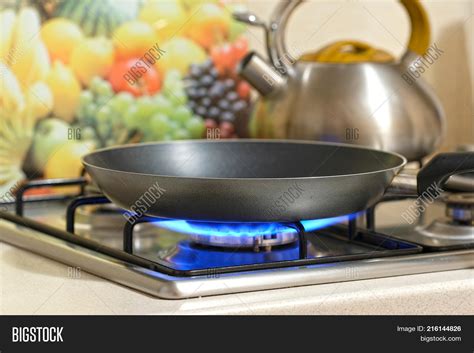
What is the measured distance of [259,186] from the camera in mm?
820

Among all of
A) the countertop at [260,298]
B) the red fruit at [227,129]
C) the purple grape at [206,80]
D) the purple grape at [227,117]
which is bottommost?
the countertop at [260,298]

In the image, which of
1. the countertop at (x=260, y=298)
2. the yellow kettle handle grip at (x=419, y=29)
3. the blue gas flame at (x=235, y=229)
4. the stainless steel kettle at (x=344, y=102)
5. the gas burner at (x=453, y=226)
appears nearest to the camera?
the countertop at (x=260, y=298)

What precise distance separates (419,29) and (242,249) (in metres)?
0.55

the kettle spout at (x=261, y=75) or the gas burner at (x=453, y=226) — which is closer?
the gas burner at (x=453, y=226)

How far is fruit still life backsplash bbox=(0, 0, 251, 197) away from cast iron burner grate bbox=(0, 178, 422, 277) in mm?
329

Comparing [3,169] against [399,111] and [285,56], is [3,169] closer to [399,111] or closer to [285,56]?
[285,56]

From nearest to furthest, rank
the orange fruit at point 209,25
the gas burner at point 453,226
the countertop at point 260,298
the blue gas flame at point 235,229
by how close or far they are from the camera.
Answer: the countertop at point 260,298 → the blue gas flame at point 235,229 → the gas burner at point 453,226 → the orange fruit at point 209,25

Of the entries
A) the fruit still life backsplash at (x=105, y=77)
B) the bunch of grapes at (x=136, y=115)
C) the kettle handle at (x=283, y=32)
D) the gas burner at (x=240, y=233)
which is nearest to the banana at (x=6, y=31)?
the fruit still life backsplash at (x=105, y=77)

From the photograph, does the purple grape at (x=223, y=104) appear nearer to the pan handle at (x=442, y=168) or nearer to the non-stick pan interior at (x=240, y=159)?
the non-stick pan interior at (x=240, y=159)

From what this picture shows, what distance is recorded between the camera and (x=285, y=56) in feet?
4.11

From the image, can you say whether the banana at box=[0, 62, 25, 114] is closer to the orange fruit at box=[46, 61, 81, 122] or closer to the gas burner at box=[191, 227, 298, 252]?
the orange fruit at box=[46, 61, 81, 122]

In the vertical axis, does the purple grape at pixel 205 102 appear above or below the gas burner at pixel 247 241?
above

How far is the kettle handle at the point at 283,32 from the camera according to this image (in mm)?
1252
